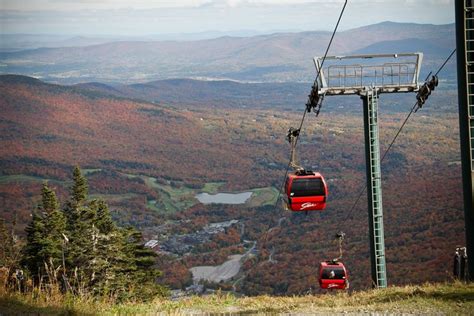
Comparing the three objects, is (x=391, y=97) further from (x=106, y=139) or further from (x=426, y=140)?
(x=106, y=139)

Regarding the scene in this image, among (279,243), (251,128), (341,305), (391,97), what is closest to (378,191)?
(341,305)

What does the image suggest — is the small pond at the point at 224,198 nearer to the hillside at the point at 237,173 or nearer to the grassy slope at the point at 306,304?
the hillside at the point at 237,173

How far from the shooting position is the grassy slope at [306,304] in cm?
701

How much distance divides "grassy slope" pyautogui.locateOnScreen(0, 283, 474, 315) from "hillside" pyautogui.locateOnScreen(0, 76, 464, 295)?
15.3 metres

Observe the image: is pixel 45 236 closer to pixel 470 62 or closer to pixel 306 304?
pixel 306 304

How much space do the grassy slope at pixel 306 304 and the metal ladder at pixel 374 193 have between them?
2772 millimetres

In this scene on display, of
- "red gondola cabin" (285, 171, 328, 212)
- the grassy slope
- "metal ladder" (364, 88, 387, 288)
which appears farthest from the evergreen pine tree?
the grassy slope

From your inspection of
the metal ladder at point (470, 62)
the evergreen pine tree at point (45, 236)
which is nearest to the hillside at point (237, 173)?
the evergreen pine tree at point (45, 236)

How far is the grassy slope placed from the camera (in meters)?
7.01

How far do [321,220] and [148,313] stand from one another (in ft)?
195

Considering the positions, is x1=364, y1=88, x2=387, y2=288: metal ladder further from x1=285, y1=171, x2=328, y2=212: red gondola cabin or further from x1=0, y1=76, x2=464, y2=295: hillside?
x1=0, y1=76, x2=464, y2=295: hillside

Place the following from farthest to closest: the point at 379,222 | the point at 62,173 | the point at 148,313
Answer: the point at 62,173 → the point at 379,222 → the point at 148,313

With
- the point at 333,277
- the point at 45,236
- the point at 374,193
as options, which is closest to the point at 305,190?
the point at 374,193

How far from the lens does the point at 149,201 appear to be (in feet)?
294
